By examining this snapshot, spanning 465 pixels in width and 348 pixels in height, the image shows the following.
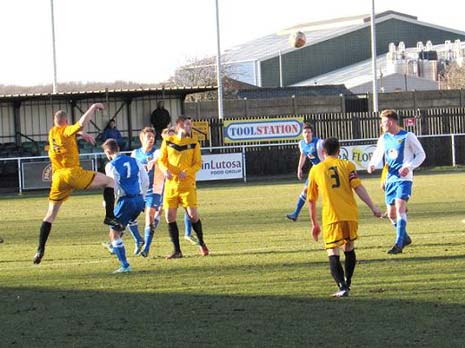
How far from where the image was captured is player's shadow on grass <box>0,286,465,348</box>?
9109mm

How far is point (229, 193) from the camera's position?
32594 mm

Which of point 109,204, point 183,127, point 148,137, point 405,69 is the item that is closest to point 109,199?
point 109,204

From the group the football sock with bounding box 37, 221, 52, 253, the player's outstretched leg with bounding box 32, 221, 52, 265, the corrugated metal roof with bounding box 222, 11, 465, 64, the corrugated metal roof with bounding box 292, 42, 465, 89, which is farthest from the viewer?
the corrugated metal roof with bounding box 222, 11, 465, 64

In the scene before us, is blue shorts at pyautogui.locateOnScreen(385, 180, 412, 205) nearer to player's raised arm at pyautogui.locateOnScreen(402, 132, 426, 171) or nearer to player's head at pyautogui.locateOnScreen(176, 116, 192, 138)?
player's raised arm at pyautogui.locateOnScreen(402, 132, 426, 171)

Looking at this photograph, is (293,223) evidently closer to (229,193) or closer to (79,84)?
(229,193)

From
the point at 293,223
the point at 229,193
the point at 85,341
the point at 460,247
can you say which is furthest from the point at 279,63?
the point at 85,341

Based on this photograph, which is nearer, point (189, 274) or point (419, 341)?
point (419, 341)

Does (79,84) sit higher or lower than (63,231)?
higher

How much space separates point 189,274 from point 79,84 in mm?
74402

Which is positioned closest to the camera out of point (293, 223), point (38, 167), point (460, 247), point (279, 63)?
point (460, 247)

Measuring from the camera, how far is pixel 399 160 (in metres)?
15.4

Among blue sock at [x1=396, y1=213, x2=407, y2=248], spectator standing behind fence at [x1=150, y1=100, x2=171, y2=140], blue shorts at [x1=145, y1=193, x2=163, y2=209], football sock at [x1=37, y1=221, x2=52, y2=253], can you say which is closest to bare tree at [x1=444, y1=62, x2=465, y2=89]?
spectator standing behind fence at [x1=150, y1=100, x2=171, y2=140]

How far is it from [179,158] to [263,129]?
89.0ft

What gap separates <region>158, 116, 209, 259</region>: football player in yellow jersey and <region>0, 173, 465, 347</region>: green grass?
1.43ft
